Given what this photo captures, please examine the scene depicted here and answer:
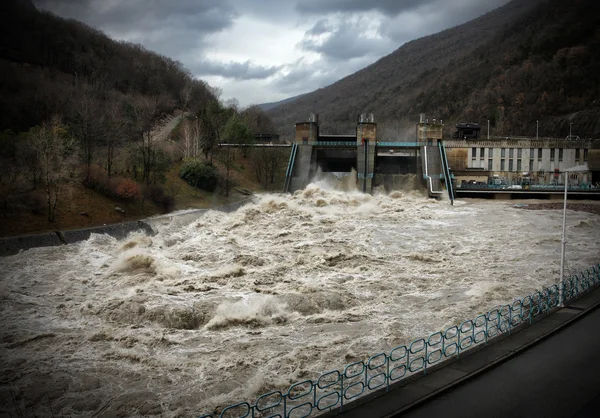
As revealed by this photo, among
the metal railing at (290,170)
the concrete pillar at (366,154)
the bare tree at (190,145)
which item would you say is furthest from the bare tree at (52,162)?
the concrete pillar at (366,154)

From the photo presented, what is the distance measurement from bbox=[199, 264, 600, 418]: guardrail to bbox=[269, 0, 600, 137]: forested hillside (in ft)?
230

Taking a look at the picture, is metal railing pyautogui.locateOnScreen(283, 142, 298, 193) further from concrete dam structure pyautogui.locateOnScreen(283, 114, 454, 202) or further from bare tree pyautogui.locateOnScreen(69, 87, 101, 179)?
bare tree pyautogui.locateOnScreen(69, 87, 101, 179)

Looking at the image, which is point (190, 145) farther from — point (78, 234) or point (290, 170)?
point (78, 234)

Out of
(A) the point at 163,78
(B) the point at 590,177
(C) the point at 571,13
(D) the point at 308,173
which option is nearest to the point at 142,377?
(D) the point at 308,173

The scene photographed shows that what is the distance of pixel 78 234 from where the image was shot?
25.5 m

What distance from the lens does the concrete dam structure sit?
50219 mm

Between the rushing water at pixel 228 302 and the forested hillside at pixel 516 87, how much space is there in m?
60.7

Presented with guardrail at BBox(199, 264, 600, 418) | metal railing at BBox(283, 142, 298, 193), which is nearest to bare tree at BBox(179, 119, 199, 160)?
metal railing at BBox(283, 142, 298, 193)

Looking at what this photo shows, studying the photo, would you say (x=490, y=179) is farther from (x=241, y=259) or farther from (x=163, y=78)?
(x=163, y=78)

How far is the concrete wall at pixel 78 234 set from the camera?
2238 cm

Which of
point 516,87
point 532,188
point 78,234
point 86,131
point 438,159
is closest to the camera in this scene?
point 78,234

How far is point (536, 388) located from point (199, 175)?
35179 millimetres

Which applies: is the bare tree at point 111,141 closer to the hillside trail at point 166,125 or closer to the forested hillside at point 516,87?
the hillside trail at point 166,125

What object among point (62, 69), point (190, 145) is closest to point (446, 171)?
point (190, 145)
